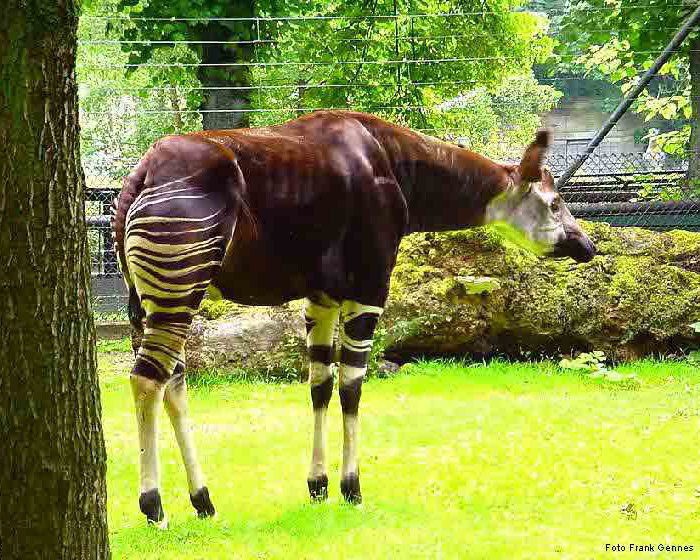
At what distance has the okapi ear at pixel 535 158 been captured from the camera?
5.54 metres

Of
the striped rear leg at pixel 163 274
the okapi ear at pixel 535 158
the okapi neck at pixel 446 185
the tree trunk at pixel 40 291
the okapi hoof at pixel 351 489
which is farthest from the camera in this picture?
the okapi ear at pixel 535 158

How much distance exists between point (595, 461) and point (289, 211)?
2667mm

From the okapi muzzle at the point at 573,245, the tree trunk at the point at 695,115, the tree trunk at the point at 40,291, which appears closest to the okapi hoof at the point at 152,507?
the tree trunk at the point at 40,291

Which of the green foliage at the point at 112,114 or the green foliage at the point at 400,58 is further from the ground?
the green foliage at the point at 400,58

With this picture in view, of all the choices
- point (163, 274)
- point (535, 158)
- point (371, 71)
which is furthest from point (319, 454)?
point (371, 71)

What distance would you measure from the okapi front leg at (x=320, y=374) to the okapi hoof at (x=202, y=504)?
0.66 meters

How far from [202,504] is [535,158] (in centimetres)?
287

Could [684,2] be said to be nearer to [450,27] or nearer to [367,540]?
[450,27]

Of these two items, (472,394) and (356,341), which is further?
(472,394)

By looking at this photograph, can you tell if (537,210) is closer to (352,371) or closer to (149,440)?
(352,371)

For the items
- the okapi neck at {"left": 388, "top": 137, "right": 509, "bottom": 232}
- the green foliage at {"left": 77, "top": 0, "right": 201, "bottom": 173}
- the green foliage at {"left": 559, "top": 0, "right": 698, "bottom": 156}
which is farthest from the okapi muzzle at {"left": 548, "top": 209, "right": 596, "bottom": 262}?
the green foliage at {"left": 77, "top": 0, "right": 201, "bottom": 173}

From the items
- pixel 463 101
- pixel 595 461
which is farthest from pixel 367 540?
pixel 463 101

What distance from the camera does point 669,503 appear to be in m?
4.88

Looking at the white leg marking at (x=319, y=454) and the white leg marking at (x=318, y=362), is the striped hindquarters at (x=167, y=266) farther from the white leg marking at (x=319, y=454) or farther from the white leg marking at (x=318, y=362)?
the white leg marking at (x=319, y=454)
